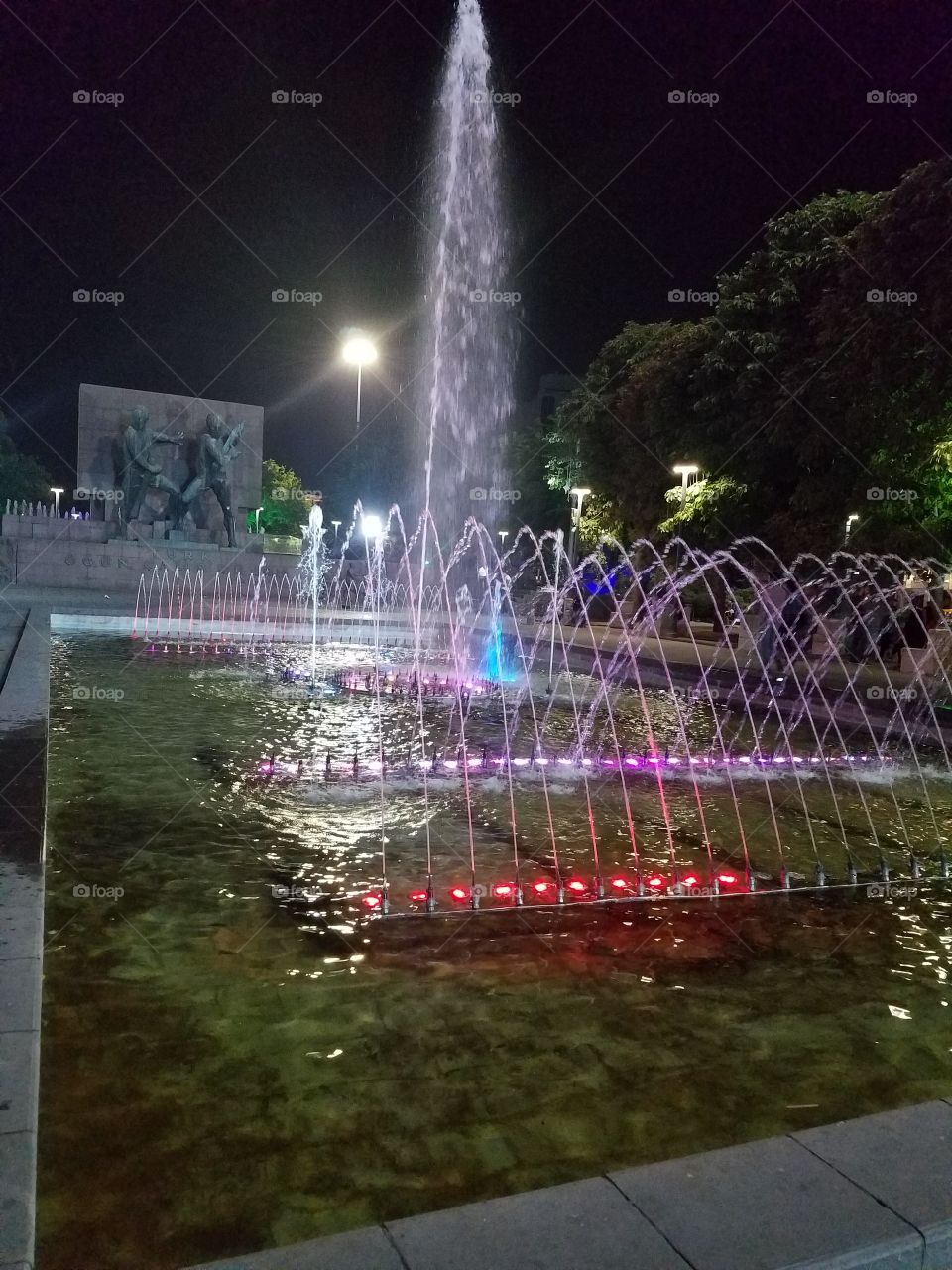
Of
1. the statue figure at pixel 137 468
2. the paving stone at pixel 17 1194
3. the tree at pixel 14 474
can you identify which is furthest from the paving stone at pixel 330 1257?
the tree at pixel 14 474

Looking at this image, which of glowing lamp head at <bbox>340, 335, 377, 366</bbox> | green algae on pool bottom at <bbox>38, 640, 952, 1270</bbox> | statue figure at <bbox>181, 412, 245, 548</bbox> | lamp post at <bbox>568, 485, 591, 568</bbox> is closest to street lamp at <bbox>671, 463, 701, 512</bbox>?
lamp post at <bbox>568, 485, 591, 568</bbox>

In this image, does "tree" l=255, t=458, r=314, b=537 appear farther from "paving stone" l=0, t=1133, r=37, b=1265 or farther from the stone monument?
"paving stone" l=0, t=1133, r=37, b=1265

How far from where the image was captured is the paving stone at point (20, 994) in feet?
11.2

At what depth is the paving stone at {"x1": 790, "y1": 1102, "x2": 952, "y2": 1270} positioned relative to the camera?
2.64 meters

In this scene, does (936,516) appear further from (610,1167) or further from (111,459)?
(111,459)

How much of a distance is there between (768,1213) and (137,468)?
3442 centimetres

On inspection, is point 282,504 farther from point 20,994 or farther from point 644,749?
point 20,994

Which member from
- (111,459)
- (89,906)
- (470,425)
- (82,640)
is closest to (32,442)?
(111,459)

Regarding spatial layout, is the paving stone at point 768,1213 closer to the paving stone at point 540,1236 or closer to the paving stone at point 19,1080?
the paving stone at point 540,1236

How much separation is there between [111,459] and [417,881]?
34.0 m

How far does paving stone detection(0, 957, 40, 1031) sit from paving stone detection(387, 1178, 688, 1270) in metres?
1.67

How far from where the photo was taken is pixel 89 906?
5059mm

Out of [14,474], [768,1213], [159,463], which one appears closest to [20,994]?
[768,1213]

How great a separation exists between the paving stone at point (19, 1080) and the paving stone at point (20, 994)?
0.25ft
